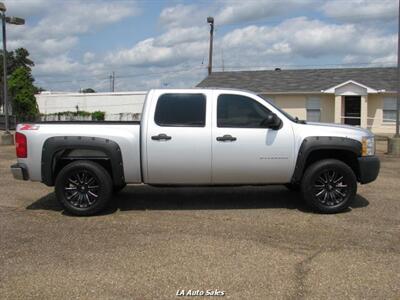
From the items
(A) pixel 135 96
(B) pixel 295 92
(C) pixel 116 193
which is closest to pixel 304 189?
(C) pixel 116 193

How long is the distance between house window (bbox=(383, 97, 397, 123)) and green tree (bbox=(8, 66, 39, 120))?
22972mm

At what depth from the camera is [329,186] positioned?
7.43 meters

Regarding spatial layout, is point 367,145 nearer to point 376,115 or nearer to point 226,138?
point 226,138

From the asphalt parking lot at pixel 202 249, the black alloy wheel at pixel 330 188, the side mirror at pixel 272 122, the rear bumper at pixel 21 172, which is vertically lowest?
the asphalt parking lot at pixel 202 249

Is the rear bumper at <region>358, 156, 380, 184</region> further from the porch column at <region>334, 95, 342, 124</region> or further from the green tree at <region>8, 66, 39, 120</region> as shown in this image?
the green tree at <region>8, 66, 39, 120</region>

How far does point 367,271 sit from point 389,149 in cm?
1229

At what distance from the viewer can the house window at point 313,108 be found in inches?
1170

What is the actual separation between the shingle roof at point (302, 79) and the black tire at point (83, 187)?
2358cm

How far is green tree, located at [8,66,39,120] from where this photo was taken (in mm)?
35531

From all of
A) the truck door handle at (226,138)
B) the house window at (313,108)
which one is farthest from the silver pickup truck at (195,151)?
the house window at (313,108)

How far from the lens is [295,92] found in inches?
1169

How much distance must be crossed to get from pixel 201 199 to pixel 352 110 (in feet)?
74.0

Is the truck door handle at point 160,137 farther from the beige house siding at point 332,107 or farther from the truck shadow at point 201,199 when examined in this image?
the beige house siding at point 332,107

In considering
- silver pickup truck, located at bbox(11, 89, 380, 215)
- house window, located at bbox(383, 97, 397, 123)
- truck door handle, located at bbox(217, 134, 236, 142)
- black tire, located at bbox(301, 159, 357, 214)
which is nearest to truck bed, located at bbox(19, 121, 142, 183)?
silver pickup truck, located at bbox(11, 89, 380, 215)
